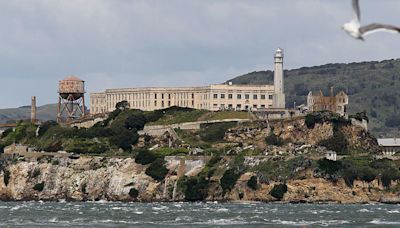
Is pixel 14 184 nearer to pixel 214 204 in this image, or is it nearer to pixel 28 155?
pixel 28 155

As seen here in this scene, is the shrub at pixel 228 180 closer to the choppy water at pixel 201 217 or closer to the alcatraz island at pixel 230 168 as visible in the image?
the alcatraz island at pixel 230 168

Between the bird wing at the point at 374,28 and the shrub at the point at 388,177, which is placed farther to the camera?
the shrub at the point at 388,177

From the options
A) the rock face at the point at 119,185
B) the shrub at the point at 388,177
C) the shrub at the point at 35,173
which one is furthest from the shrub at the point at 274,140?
the shrub at the point at 35,173

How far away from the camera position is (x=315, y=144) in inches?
7525

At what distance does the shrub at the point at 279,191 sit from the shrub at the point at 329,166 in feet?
20.1

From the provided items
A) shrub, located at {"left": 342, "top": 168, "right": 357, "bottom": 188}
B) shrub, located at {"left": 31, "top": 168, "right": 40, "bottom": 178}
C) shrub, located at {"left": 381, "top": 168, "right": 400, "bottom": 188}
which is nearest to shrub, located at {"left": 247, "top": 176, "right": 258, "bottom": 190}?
shrub, located at {"left": 342, "top": 168, "right": 357, "bottom": 188}

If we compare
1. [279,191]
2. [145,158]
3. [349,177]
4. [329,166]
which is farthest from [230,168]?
[349,177]

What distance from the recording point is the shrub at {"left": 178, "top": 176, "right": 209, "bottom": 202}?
6658 inches

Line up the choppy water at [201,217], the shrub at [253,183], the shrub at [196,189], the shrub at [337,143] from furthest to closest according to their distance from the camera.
Answer: the shrub at [337,143]
the shrub at [196,189]
the shrub at [253,183]
the choppy water at [201,217]

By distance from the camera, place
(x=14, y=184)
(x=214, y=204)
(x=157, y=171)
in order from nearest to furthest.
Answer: (x=214, y=204) < (x=157, y=171) < (x=14, y=184)

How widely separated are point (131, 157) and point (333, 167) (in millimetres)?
36168

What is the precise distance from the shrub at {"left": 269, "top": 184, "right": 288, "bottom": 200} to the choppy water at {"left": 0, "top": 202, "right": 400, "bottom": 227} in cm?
2004

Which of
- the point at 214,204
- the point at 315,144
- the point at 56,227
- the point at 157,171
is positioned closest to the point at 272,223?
the point at 56,227

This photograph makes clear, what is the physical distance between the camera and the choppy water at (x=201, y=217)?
10550 centimetres
